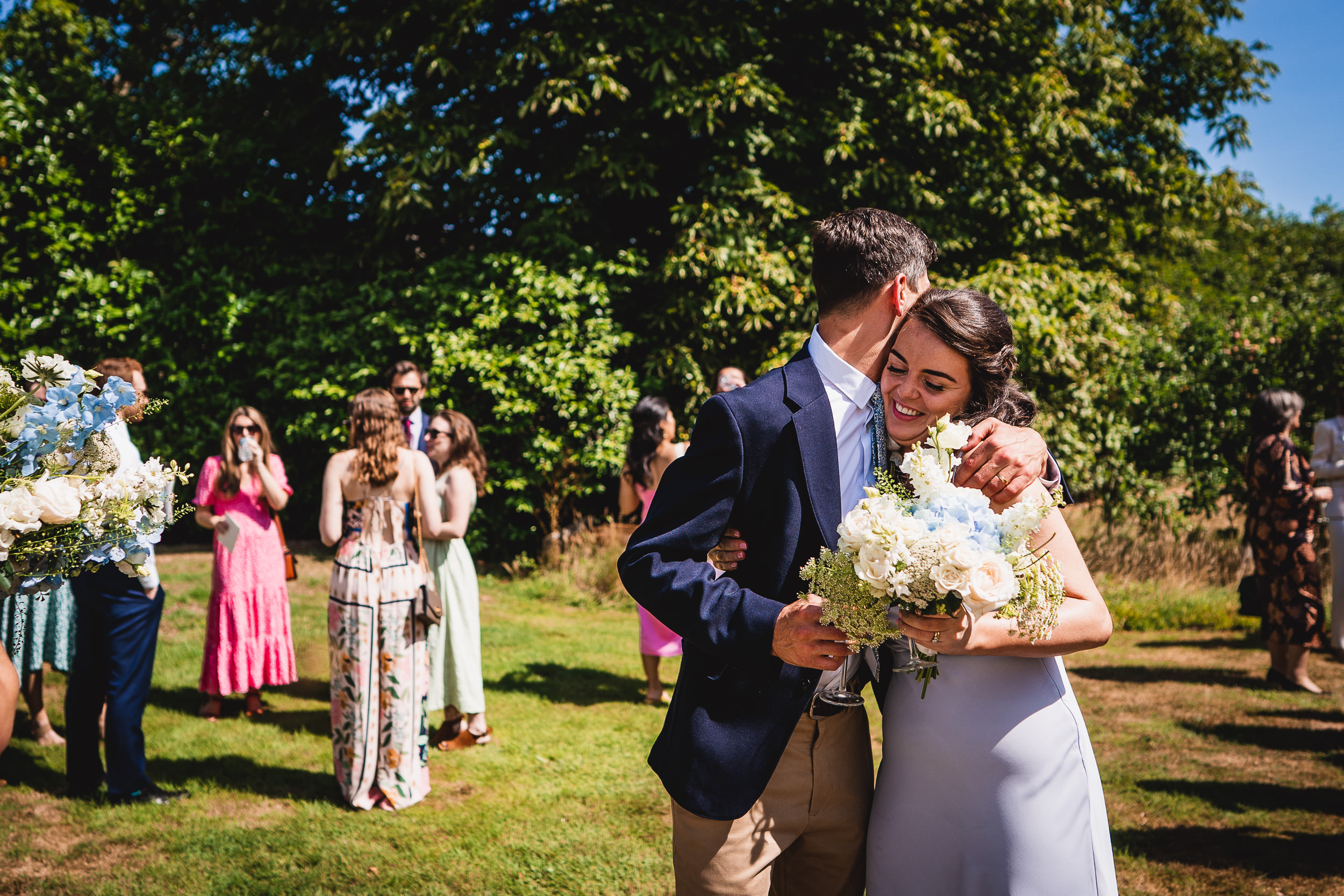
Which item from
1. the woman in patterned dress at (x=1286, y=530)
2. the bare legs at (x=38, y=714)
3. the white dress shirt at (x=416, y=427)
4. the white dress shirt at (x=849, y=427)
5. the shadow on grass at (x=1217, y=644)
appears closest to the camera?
the white dress shirt at (x=849, y=427)

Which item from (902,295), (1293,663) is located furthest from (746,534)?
(1293,663)

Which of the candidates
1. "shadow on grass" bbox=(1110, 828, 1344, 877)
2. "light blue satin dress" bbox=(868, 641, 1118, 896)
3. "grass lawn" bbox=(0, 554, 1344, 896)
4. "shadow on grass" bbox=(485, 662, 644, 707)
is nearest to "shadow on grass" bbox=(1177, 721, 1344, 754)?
"grass lawn" bbox=(0, 554, 1344, 896)

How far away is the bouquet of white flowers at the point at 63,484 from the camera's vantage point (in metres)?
2.14

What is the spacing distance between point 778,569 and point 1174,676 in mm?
6991

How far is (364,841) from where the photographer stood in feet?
14.3

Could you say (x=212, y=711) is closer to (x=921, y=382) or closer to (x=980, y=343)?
(x=921, y=382)

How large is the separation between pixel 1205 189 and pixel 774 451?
49.5ft

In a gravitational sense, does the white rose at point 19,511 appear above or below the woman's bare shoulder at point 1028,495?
below

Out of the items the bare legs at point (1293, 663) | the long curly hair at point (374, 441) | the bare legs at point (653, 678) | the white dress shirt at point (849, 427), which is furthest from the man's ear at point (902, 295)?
the bare legs at point (1293, 663)

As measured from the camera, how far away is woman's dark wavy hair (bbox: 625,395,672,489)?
6.44m

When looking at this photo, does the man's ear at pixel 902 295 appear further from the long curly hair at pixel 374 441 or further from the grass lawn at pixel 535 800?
the long curly hair at pixel 374 441

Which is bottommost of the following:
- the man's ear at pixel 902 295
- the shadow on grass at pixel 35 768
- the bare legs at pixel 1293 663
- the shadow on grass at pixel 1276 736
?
the shadow on grass at pixel 35 768

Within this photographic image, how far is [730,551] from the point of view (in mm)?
2086

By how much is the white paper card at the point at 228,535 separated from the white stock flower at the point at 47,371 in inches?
161
